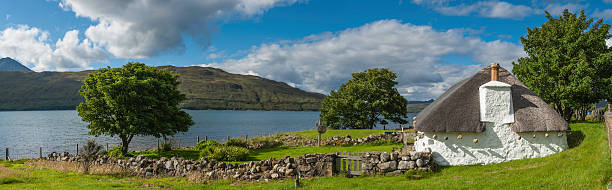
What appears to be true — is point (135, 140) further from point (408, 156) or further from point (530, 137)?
point (530, 137)

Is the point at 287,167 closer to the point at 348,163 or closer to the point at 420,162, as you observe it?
the point at 348,163

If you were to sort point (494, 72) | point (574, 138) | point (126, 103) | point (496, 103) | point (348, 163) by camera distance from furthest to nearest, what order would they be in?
point (126, 103) → point (494, 72) → point (574, 138) → point (348, 163) → point (496, 103)

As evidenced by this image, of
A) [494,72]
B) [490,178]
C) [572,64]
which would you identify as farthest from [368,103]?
[490,178]

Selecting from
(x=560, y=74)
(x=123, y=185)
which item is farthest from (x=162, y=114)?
(x=560, y=74)

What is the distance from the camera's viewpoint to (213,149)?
1047 inches

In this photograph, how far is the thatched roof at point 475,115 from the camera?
55.8 ft

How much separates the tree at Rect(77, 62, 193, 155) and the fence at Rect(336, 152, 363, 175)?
59.7 ft

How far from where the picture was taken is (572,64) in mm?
25969

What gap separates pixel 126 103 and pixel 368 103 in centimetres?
3118

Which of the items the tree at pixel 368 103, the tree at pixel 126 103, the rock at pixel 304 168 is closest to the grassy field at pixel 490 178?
the rock at pixel 304 168

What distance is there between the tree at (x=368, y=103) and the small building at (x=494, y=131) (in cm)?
2800

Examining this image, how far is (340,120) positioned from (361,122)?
335 cm

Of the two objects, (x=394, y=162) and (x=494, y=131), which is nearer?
(x=394, y=162)

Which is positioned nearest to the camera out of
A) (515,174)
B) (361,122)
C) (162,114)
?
(515,174)
